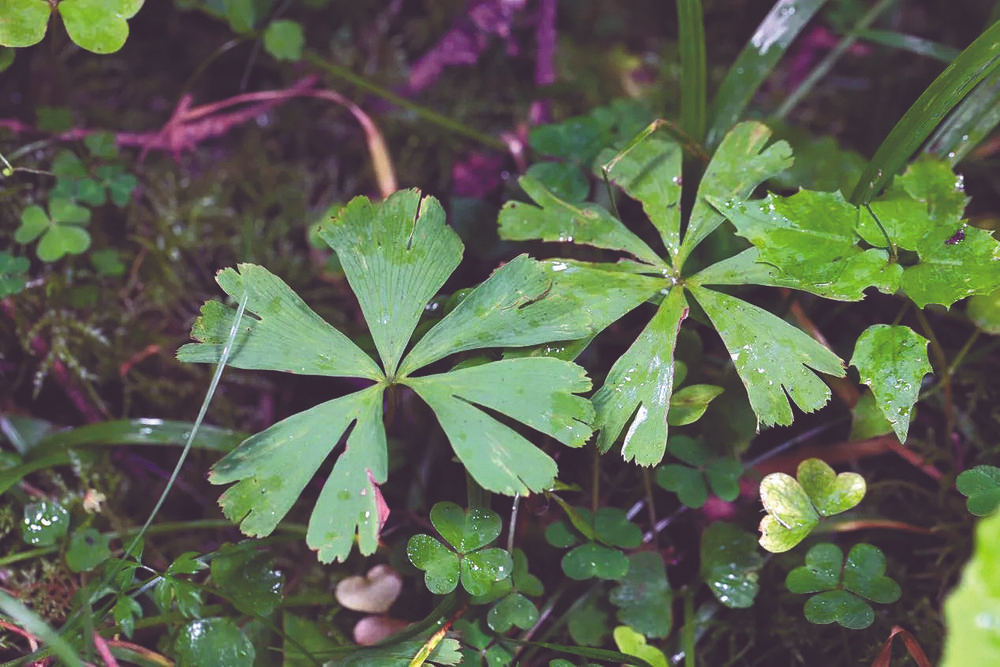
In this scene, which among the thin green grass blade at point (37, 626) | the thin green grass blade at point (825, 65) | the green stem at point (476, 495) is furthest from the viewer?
the thin green grass blade at point (825, 65)

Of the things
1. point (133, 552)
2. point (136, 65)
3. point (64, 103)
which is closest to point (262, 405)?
point (133, 552)

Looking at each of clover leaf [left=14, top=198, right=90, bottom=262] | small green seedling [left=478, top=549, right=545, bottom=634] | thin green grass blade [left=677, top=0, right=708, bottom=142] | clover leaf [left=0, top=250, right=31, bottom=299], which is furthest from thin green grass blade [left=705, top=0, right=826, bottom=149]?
clover leaf [left=0, top=250, right=31, bottom=299]

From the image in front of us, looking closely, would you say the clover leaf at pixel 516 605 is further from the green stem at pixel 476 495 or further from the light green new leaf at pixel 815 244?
the light green new leaf at pixel 815 244

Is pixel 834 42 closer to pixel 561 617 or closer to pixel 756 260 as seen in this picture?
pixel 756 260

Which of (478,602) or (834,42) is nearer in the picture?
(478,602)

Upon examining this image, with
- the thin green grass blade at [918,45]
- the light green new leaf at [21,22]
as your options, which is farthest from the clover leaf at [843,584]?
the light green new leaf at [21,22]

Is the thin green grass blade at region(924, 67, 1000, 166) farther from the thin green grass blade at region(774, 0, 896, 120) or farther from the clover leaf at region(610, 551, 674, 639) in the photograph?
the clover leaf at region(610, 551, 674, 639)
